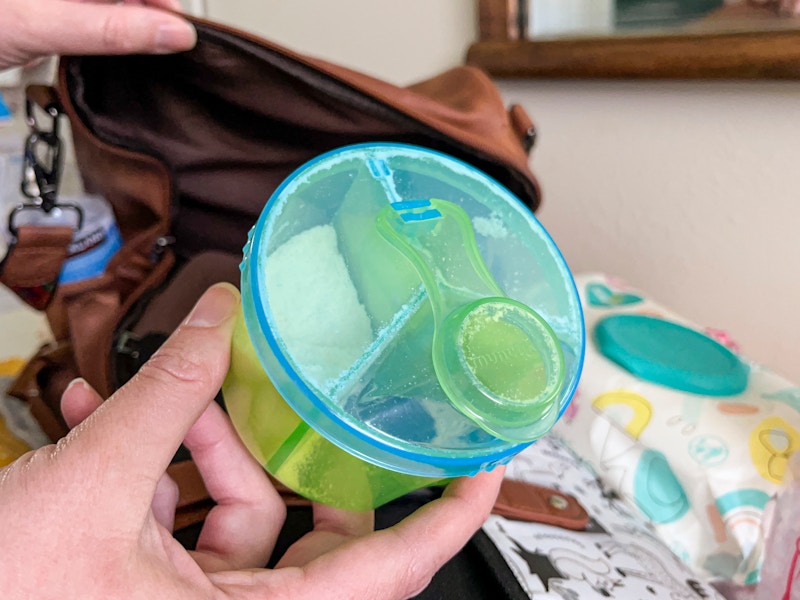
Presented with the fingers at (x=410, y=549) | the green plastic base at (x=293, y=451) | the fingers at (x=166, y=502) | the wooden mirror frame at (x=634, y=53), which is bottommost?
the fingers at (x=166, y=502)

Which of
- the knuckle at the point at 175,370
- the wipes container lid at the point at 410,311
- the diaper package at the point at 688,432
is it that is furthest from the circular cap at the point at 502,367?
the diaper package at the point at 688,432

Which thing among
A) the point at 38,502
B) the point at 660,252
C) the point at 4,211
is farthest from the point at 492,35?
the point at 38,502

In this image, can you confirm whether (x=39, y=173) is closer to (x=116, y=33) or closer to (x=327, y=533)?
(x=116, y=33)

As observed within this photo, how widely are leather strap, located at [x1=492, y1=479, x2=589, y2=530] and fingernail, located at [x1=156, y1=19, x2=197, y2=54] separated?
1.22ft

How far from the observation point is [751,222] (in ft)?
1.91

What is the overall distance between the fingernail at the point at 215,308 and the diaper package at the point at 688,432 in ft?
1.04

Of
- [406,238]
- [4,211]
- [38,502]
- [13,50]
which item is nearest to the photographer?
[38,502]

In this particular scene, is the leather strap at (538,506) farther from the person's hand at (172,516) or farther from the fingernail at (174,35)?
the fingernail at (174,35)

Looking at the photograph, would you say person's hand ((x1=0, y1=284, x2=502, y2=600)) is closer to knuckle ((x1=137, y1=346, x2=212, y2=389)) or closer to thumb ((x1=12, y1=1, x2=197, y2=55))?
knuckle ((x1=137, y1=346, x2=212, y2=389))

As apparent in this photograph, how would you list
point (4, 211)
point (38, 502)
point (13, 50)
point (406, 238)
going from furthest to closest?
point (4, 211)
point (13, 50)
point (406, 238)
point (38, 502)

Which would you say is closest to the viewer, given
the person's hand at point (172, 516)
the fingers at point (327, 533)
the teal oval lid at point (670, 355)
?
the person's hand at point (172, 516)

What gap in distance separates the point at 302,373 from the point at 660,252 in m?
0.52

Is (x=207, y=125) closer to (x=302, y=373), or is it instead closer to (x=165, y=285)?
(x=165, y=285)

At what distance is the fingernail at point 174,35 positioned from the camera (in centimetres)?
39
